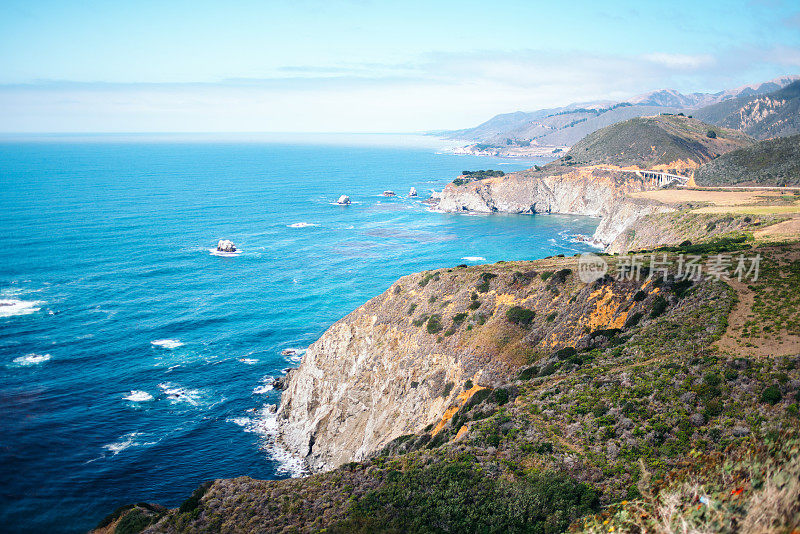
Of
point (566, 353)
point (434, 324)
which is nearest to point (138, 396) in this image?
point (434, 324)

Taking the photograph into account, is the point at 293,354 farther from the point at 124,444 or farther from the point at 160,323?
the point at 124,444

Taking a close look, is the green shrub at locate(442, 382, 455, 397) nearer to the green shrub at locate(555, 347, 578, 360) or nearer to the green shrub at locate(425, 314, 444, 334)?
the green shrub at locate(425, 314, 444, 334)

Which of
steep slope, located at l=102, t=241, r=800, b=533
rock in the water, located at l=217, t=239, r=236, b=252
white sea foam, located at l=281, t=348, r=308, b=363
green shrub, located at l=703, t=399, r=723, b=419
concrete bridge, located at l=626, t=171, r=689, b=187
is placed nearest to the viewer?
steep slope, located at l=102, t=241, r=800, b=533

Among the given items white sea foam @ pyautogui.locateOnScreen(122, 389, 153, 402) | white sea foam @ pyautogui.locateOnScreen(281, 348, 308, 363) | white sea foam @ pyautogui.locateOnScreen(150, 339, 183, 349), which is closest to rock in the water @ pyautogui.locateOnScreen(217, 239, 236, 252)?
white sea foam @ pyautogui.locateOnScreen(150, 339, 183, 349)

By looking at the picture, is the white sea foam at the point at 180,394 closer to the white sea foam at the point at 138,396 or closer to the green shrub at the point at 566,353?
the white sea foam at the point at 138,396

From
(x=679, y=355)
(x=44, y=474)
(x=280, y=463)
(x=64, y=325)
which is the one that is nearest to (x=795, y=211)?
(x=679, y=355)
